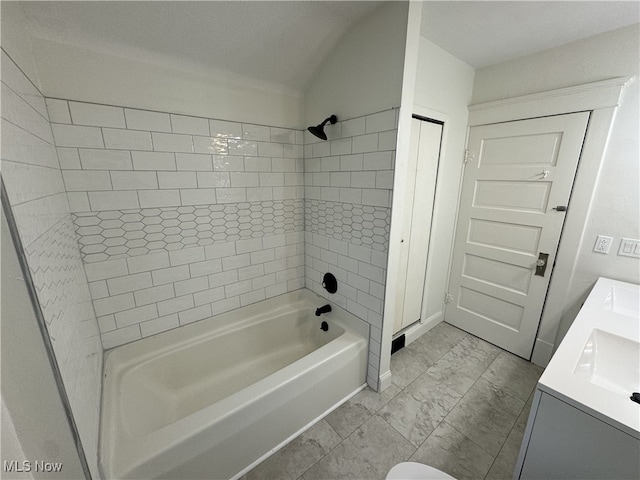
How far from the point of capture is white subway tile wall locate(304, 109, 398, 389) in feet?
4.45

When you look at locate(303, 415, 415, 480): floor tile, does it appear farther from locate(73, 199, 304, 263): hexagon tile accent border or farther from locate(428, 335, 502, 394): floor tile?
locate(73, 199, 304, 263): hexagon tile accent border

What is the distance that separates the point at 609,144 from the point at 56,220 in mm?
2877

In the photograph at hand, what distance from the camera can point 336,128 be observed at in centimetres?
157

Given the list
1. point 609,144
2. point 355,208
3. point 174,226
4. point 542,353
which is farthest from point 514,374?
point 174,226

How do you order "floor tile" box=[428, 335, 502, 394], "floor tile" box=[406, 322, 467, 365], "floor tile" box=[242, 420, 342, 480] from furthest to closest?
"floor tile" box=[406, 322, 467, 365] < "floor tile" box=[428, 335, 502, 394] < "floor tile" box=[242, 420, 342, 480]

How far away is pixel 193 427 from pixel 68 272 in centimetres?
82

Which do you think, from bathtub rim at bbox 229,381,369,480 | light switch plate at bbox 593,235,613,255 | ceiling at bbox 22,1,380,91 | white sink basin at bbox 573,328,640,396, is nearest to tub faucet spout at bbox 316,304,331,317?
bathtub rim at bbox 229,381,369,480

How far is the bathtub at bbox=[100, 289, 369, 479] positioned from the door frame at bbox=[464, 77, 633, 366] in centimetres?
143

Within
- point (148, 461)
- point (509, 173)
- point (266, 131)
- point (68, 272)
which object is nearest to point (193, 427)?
point (148, 461)

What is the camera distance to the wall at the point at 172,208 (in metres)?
1.21

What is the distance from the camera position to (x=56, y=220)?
94 centimetres

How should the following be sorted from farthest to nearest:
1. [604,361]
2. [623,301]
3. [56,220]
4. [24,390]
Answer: [623,301] → [604,361] → [56,220] → [24,390]

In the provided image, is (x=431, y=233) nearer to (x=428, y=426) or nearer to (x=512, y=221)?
(x=512, y=221)

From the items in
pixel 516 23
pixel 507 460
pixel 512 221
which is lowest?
pixel 507 460
